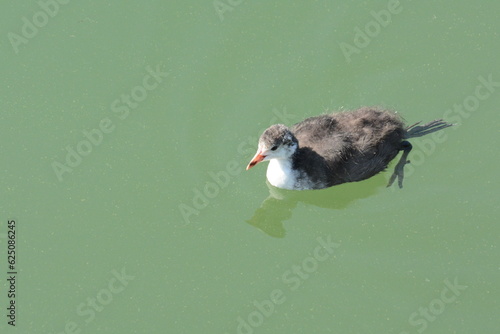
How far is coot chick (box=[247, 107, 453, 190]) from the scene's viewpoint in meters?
9.34

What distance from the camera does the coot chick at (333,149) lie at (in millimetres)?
9336

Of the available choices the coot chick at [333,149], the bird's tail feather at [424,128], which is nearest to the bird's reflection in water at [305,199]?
the coot chick at [333,149]

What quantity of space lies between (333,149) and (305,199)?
809 mm

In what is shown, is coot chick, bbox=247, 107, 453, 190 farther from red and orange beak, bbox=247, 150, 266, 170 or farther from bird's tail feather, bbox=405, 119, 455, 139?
bird's tail feather, bbox=405, 119, 455, 139

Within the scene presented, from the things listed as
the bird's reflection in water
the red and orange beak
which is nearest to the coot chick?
the red and orange beak

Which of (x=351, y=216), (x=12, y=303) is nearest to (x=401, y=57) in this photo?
(x=351, y=216)

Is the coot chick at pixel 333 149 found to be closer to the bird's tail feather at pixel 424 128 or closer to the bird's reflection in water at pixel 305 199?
the bird's reflection in water at pixel 305 199

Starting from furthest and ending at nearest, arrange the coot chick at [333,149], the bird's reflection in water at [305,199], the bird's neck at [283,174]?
the bird's reflection in water at [305,199] < the bird's neck at [283,174] < the coot chick at [333,149]

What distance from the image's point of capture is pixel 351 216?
31.2 ft

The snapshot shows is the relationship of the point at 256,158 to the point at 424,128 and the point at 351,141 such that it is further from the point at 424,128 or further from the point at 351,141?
the point at 424,128

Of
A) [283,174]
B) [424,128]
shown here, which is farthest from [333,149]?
Result: [424,128]

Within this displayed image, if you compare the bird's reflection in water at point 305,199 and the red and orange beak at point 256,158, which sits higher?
the red and orange beak at point 256,158

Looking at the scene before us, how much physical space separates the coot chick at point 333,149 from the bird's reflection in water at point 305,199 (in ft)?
0.48

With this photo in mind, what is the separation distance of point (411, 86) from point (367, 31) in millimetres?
1057
